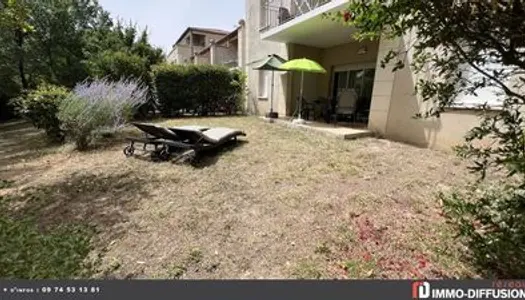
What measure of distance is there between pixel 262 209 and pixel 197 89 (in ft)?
39.1

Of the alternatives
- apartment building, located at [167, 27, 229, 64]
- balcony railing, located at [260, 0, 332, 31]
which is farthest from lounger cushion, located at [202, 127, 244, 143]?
apartment building, located at [167, 27, 229, 64]

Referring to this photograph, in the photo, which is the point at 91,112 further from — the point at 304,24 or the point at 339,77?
the point at 339,77

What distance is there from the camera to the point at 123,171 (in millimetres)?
6176

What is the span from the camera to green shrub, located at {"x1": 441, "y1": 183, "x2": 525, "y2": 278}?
2.60 meters

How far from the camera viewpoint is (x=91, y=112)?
7.89m

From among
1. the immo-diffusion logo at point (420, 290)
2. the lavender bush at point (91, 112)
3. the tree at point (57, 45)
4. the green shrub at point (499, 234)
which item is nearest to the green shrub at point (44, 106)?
the lavender bush at point (91, 112)

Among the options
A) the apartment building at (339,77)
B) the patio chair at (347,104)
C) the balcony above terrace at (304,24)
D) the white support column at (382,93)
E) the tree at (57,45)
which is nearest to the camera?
the apartment building at (339,77)

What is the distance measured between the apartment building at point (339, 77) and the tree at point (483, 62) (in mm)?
3666

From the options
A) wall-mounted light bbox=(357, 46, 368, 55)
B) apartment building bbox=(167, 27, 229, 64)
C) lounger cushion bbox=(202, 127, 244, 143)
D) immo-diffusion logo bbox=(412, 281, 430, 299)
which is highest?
apartment building bbox=(167, 27, 229, 64)

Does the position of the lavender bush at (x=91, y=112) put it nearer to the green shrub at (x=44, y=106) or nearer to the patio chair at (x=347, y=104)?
the green shrub at (x=44, y=106)

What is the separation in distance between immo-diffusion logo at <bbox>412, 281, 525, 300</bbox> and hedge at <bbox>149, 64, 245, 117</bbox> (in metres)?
13.9

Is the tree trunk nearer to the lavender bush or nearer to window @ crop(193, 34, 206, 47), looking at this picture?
the lavender bush

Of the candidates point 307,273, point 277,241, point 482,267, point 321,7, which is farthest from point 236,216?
point 321,7

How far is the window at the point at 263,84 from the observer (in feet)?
49.0
